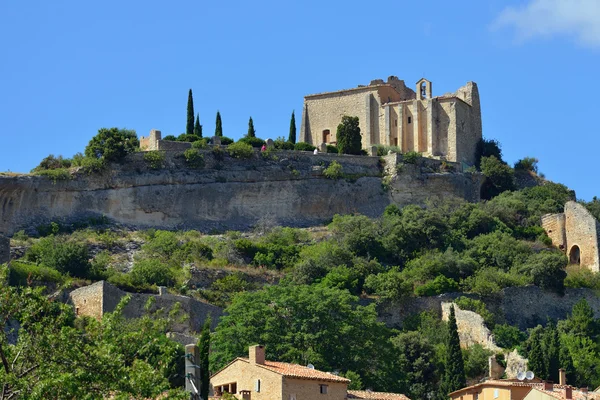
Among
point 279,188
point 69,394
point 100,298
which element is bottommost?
point 69,394

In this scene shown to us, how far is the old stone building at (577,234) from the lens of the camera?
66.0 metres

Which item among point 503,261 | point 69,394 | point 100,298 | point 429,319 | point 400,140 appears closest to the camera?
point 69,394

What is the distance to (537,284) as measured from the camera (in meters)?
61.8

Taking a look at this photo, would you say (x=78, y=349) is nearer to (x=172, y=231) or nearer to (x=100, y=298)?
(x=100, y=298)

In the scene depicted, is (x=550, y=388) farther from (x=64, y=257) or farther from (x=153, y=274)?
(x=64, y=257)

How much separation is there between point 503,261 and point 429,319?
7573mm

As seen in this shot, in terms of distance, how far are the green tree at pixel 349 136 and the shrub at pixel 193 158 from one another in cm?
864

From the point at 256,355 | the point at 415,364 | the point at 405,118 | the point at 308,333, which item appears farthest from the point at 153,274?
the point at 405,118

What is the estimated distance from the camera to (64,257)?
55.9 m

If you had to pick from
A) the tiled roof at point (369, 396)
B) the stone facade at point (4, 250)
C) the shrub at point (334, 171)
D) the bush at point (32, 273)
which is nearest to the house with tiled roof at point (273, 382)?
the tiled roof at point (369, 396)

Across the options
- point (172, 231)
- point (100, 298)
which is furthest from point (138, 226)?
point (100, 298)

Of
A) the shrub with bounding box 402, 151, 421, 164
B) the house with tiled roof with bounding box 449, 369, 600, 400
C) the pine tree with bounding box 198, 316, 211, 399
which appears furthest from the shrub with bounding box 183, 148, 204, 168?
the house with tiled roof with bounding box 449, 369, 600, 400

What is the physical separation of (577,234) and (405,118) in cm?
1314

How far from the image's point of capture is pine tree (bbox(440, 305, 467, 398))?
48.2 meters
